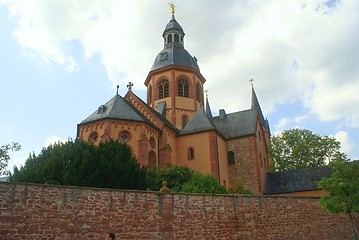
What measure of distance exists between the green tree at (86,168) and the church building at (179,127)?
6428 mm

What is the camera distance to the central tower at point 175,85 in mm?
41344

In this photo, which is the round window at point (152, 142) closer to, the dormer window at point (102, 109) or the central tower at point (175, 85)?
the dormer window at point (102, 109)

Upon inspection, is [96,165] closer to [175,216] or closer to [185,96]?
[175,216]

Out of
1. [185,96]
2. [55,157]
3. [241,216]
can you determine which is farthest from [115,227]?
[185,96]

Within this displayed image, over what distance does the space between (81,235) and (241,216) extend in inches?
311

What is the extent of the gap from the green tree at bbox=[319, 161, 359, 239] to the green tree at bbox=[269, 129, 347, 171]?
70.2 ft

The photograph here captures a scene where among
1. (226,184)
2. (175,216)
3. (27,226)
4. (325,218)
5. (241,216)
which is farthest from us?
(226,184)

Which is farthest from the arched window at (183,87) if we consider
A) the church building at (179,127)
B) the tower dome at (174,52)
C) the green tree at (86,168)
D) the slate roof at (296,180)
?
the green tree at (86,168)

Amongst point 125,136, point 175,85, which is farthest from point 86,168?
point 175,85

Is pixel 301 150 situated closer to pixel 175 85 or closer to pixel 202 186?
pixel 175 85

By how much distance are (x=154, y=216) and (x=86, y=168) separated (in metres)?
7.30

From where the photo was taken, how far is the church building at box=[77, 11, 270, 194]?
29.7 meters

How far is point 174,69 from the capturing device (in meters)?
42.8

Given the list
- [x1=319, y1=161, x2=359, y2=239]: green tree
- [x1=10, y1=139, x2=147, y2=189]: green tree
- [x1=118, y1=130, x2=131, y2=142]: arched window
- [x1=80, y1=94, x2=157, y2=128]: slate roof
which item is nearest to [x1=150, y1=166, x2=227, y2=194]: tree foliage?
[x1=10, y1=139, x2=147, y2=189]: green tree
